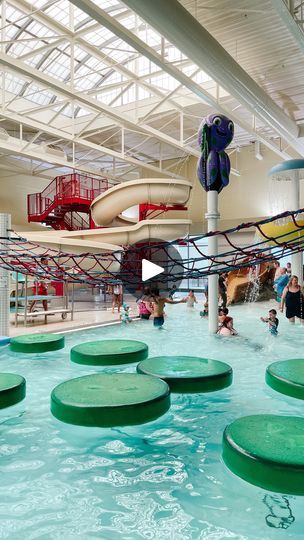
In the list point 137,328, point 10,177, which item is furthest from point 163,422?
point 10,177

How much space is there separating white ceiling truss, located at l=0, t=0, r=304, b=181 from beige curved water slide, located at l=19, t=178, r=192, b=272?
2.11 metres

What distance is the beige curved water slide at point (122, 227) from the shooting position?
11695 mm

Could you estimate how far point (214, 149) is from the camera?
7113 mm

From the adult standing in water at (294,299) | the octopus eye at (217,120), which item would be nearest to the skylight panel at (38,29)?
the octopus eye at (217,120)

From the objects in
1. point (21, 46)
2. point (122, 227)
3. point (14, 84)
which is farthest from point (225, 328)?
point (14, 84)

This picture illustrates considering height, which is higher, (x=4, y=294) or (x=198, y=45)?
(x=198, y=45)

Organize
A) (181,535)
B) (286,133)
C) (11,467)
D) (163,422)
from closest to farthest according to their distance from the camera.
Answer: (181,535), (11,467), (163,422), (286,133)

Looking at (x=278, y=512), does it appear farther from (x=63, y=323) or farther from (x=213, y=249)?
(x=63, y=323)

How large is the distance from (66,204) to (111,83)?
4.73m

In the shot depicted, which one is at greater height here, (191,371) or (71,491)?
(191,371)

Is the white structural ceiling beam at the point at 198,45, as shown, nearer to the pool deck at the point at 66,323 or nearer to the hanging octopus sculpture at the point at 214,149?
the hanging octopus sculpture at the point at 214,149

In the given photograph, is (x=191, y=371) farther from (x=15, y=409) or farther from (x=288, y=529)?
(x=288, y=529)

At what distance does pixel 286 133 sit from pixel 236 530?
10110mm

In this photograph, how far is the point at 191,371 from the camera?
4.00 meters
